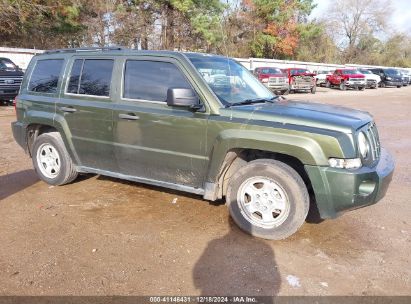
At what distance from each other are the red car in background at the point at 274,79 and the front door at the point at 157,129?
70.4 feet

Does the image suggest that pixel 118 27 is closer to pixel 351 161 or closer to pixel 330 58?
pixel 351 161

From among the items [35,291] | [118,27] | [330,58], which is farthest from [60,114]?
[330,58]

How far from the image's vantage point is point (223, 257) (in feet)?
12.3

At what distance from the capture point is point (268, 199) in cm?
408

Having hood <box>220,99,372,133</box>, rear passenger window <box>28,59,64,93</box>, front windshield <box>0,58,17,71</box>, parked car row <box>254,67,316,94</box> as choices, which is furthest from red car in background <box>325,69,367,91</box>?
rear passenger window <box>28,59,64,93</box>

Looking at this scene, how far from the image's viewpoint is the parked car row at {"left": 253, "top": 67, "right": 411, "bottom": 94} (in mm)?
26078

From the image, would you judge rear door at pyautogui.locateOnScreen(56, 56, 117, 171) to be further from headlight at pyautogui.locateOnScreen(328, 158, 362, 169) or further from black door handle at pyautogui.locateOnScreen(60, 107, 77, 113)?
headlight at pyautogui.locateOnScreen(328, 158, 362, 169)

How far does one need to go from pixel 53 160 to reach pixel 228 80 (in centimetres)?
279

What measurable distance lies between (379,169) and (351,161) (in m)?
0.43

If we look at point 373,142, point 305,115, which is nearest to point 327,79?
point 373,142

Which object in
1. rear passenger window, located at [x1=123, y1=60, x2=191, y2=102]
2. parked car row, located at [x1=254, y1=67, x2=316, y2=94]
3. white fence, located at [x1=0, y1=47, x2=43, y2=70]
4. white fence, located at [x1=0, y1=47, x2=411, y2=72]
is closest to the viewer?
rear passenger window, located at [x1=123, y1=60, x2=191, y2=102]

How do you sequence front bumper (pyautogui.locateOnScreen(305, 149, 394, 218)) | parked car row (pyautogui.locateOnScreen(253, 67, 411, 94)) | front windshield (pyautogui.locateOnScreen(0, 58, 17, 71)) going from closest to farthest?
front bumper (pyautogui.locateOnScreen(305, 149, 394, 218)), front windshield (pyautogui.locateOnScreen(0, 58, 17, 71)), parked car row (pyautogui.locateOnScreen(253, 67, 411, 94))

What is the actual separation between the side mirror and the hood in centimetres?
34

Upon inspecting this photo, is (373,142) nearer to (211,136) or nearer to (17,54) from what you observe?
(211,136)
